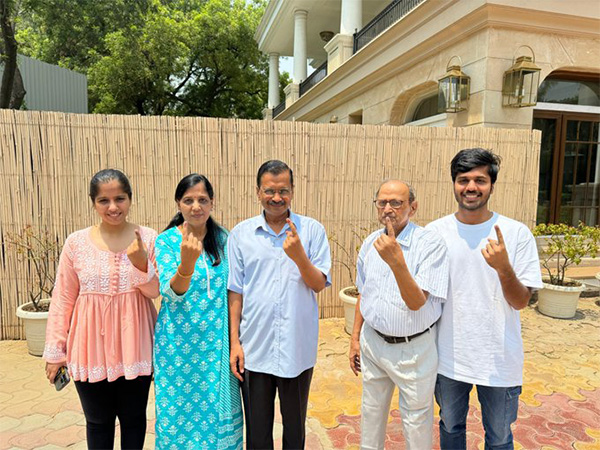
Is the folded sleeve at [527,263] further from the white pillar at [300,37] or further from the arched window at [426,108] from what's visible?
the white pillar at [300,37]

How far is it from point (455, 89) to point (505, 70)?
2.34 feet

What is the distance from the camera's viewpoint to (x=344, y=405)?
3.04 meters

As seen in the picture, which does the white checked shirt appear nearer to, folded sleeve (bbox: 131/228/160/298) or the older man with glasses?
the older man with glasses

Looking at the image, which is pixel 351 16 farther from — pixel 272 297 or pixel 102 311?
pixel 102 311

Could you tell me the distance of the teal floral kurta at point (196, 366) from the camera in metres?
1.86

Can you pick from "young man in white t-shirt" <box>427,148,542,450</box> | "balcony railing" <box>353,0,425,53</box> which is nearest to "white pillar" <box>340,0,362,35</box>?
"balcony railing" <box>353,0,425,53</box>

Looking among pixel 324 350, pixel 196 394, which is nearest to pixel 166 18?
pixel 324 350

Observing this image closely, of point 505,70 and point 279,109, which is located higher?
point 279,109

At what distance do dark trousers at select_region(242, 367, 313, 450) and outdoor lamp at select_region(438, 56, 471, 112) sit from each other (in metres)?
5.55

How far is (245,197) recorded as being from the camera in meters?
4.46

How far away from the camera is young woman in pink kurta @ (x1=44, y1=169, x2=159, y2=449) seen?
1.87 meters

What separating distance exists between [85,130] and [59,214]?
88cm

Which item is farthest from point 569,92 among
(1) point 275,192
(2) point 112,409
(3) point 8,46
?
(3) point 8,46

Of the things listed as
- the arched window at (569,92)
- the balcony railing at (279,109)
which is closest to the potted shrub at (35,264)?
the arched window at (569,92)
